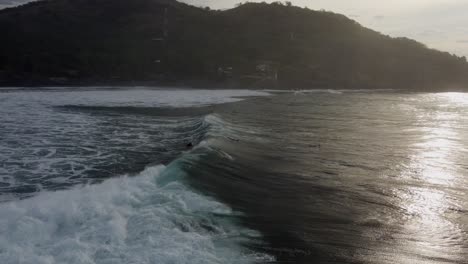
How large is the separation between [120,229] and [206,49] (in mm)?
83575

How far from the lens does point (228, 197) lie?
32.3 ft

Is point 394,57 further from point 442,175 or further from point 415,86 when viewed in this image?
point 442,175


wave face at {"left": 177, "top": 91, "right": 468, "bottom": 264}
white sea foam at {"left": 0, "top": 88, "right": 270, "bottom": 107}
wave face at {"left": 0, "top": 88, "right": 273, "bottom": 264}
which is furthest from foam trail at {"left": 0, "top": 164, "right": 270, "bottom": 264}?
white sea foam at {"left": 0, "top": 88, "right": 270, "bottom": 107}

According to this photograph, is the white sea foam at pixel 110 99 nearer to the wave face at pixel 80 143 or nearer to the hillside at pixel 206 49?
the wave face at pixel 80 143

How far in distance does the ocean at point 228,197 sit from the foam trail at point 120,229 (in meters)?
0.03

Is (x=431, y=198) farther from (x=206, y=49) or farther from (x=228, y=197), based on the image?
(x=206, y=49)

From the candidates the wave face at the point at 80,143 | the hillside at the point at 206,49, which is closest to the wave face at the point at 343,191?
the wave face at the point at 80,143

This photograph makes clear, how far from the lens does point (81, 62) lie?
68688mm

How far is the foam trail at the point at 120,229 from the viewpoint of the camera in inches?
256

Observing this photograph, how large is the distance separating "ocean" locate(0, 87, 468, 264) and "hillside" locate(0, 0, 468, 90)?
43.8 meters

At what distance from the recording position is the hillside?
6862 centimetres

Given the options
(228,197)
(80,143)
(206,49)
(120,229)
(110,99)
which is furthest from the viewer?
(206,49)

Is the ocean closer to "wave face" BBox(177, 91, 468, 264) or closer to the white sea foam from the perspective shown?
"wave face" BBox(177, 91, 468, 264)

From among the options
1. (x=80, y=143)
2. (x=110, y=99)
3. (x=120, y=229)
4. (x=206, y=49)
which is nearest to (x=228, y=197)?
(x=120, y=229)
